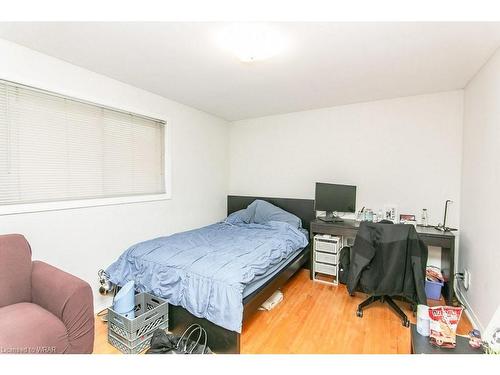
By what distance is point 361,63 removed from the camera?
6.93 feet

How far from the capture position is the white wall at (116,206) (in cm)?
195

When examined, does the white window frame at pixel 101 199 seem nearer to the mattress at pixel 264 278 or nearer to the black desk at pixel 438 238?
the mattress at pixel 264 278

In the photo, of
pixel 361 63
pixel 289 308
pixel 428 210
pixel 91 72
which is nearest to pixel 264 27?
pixel 361 63

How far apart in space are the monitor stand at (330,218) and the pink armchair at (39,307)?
2.63 meters

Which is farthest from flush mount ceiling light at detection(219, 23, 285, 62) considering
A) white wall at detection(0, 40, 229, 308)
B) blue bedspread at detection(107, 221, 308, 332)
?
blue bedspread at detection(107, 221, 308, 332)

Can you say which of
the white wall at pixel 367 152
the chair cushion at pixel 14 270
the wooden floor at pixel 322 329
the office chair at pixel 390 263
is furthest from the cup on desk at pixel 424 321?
the chair cushion at pixel 14 270

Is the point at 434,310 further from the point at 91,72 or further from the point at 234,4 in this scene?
the point at 91,72

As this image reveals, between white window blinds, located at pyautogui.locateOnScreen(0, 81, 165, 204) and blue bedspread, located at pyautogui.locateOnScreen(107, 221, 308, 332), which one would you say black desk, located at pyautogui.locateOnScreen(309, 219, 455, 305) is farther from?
white window blinds, located at pyautogui.locateOnScreen(0, 81, 165, 204)

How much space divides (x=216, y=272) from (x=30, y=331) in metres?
1.07

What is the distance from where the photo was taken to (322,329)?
2104 millimetres

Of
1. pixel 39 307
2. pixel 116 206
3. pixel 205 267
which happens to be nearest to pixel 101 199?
pixel 116 206

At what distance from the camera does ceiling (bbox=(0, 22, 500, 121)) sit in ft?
5.41

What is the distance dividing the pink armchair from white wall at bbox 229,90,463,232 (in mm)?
2899
